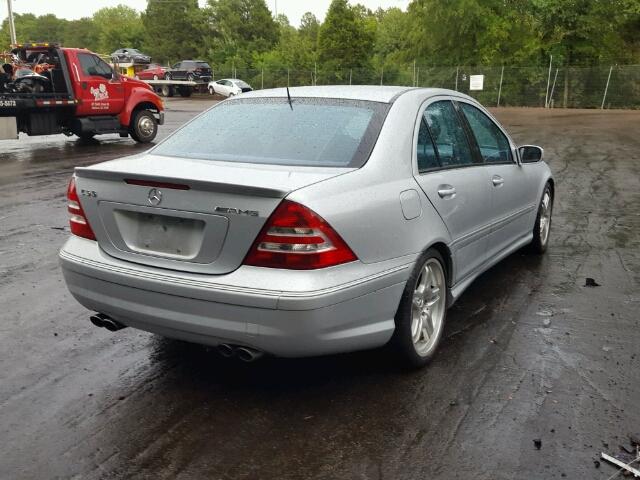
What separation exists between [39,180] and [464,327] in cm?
849

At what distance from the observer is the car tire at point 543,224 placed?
6.17m

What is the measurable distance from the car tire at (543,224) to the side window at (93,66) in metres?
12.3

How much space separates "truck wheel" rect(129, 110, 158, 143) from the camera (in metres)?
16.4

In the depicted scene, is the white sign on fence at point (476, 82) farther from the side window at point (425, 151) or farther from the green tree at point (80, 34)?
the green tree at point (80, 34)

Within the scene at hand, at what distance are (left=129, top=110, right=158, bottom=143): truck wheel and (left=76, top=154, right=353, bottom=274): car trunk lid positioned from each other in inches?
526

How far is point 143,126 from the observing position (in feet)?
54.4

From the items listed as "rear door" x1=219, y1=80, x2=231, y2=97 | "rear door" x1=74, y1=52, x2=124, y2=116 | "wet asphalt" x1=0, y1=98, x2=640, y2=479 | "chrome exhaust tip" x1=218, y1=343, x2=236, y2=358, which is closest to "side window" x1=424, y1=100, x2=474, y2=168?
"wet asphalt" x1=0, y1=98, x2=640, y2=479

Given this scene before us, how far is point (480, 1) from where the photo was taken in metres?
40.8

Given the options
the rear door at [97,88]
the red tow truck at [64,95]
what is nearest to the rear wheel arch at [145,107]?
the red tow truck at [64,95]

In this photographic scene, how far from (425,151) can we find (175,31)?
3123 inches

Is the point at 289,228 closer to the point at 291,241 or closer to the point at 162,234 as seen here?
the point at 291,241

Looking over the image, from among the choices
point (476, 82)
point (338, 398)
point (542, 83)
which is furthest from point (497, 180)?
point (476, 82)

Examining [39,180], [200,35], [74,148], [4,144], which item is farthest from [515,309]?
[200,35]

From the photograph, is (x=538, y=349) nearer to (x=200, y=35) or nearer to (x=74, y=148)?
(x=74, y=148)
